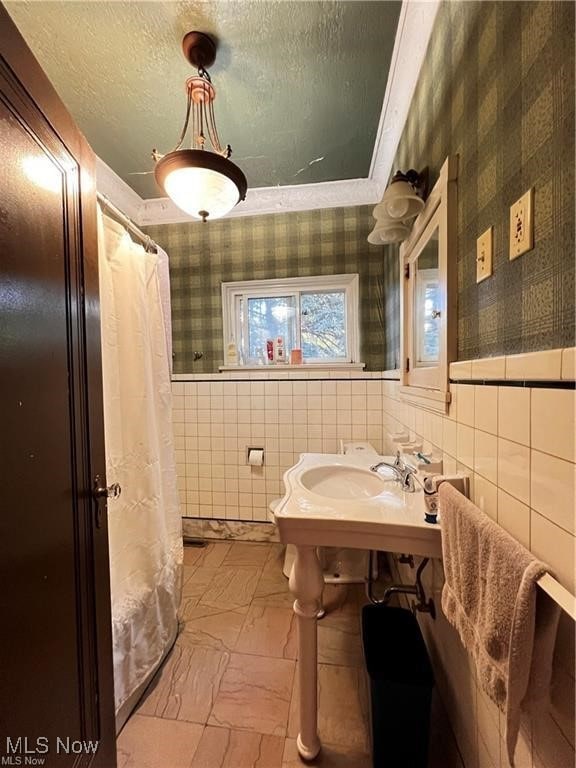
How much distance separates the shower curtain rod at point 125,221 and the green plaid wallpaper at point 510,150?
1179 millimetres

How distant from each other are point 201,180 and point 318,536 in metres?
1.43

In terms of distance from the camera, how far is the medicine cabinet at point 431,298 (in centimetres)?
95

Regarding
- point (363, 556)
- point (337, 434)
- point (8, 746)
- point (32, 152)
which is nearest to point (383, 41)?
point (32, 152)

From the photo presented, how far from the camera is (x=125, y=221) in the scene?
1.26 m

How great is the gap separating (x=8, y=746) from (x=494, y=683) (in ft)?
2.90

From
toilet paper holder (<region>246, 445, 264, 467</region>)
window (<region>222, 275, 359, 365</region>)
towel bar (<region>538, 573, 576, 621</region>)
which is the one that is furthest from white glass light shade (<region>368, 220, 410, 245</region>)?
toilet paper holder (<region>246, 445, 264, 467</region>)

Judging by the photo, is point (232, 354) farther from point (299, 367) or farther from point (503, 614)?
point (503, 614)

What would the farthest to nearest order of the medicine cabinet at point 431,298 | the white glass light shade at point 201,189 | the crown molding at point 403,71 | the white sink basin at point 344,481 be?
1. the white sink basin at point 344,481
2. the white glass light shade at point 201,189
3. the crown molding at point 403,71
4. the medicine cabinet at point 431,298

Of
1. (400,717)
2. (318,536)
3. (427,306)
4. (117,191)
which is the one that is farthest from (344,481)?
(117,191)

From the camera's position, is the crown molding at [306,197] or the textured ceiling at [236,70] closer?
the textured ceiling at [236,70]

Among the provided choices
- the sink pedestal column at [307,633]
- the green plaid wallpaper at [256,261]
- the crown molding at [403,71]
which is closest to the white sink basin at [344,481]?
the sink pedestal column at [307,633]
